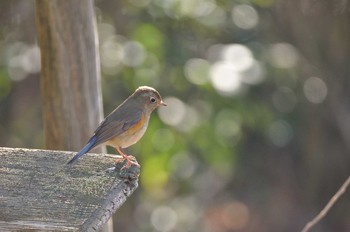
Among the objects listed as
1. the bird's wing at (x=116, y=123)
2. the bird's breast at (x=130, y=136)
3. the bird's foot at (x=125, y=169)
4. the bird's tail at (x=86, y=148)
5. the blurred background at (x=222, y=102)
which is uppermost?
the bird's foot at (x=125, y=169)

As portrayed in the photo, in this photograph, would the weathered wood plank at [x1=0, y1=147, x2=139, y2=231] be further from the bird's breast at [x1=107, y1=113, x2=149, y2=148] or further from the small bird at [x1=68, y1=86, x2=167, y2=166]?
the bird's breast at [x1=107, y1=113, x2=149, y2=148]

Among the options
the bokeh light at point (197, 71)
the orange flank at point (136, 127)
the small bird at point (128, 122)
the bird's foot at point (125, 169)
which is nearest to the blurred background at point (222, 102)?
the bokeh light at point (197, 71)

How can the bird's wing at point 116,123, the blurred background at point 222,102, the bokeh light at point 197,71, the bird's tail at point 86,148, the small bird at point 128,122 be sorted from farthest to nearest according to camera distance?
1. the blurred background at point 222,102
2. the bokeh light at point 197,71
3. the small bird at point 128,122
4. the bird's wing at point 116,123
5. the bird's tail at point 86,148

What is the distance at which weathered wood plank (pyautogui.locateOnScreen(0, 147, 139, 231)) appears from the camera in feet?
9.44

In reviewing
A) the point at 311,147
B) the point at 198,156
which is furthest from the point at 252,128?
the point at 311,147

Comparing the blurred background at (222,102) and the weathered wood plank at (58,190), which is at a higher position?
the weathered wood plank at (58,190)

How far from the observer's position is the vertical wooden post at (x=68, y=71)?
14.6 feet

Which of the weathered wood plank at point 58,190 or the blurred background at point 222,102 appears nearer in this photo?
the weathered wood plank at point 58,190

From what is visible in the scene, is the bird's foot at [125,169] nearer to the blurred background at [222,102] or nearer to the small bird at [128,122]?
the small bird at [128,122]

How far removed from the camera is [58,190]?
3172 mm

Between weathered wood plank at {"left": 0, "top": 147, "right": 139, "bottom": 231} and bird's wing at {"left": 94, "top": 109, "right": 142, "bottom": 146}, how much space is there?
2.48ft

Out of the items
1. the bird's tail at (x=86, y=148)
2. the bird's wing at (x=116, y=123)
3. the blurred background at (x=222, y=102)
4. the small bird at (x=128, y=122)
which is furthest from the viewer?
the blurred background at (x=222, y=102)

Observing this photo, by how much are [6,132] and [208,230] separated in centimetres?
270

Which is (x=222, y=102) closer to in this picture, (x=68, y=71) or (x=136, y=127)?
(x=136, y=127)
